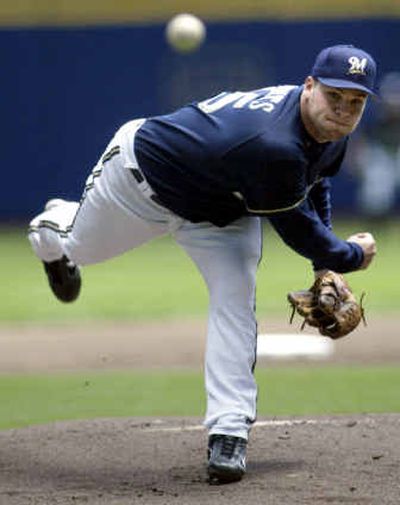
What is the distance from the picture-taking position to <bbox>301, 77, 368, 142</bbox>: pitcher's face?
16.9 ft

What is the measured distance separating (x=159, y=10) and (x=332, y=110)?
1607 cm

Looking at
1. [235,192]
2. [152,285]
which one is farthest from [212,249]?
[152,285]

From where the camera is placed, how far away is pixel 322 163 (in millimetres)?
5461

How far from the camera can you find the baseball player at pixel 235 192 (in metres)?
5.18

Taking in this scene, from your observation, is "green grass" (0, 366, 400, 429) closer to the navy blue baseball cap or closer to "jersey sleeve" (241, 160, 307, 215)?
"jersey sleeve" (241, 160, 307, 215)

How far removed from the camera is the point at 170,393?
8.02 meters

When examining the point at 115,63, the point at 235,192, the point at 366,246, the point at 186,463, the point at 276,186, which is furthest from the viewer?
the point at 115,63

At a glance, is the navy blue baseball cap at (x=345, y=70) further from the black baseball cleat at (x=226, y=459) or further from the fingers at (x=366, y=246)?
the black baseball cleat at (x=226, y=459)

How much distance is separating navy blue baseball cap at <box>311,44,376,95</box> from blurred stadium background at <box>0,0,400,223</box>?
15303mm

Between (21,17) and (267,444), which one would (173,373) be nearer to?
(267,444)

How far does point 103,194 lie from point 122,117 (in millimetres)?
14992

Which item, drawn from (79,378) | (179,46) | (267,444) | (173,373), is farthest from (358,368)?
(179,46)

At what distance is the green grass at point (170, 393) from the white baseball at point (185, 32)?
1133cm

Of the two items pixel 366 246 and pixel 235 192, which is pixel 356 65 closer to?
pixel 235 192
